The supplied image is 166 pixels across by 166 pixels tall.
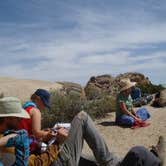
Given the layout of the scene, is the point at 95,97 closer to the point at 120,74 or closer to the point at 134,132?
the point at 134,132

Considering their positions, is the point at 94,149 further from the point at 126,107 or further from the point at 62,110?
the point at 62,110

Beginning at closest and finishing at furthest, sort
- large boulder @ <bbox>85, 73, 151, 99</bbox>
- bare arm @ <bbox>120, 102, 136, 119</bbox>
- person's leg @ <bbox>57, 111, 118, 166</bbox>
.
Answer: person's leg @ <bbox>57, 111, 118, 166</bbox> < bare arm @ <bbox>120, 102, 136, 119</bbox> < large boulder @ <bbox>85, 73, 151, 99</bbox>

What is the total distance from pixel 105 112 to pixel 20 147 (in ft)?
37.1

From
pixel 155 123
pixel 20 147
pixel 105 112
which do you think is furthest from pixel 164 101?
pixel 20 147

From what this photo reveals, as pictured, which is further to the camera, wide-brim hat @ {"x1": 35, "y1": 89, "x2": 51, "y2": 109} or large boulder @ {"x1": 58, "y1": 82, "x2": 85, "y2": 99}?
large boulder @ {"x1": 58, "y1": 82, "x2": 85, "y2": 99}

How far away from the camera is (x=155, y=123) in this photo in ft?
48.3

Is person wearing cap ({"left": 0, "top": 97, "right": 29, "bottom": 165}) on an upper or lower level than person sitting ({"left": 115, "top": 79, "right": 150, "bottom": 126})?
upper

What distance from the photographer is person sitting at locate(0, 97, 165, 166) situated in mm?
5742

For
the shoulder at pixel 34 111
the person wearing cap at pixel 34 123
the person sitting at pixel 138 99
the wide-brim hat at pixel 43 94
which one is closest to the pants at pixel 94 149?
the person wearing cap at pixel 34 123

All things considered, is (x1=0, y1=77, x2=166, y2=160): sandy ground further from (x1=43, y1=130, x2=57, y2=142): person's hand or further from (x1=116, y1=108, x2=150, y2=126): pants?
(x1=43, y1=130, x2=57, y2=142): person's hand

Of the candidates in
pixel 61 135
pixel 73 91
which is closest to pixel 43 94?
pixel 61 135

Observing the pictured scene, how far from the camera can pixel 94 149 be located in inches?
291

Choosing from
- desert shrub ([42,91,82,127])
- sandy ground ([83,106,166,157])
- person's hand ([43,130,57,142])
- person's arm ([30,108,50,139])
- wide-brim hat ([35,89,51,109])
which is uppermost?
wide-brim hat ([35,89,51,109])

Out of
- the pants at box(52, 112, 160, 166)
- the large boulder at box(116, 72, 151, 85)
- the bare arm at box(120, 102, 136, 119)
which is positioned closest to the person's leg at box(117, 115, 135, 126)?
the bare arm at box(120, 102, 136, 119)
